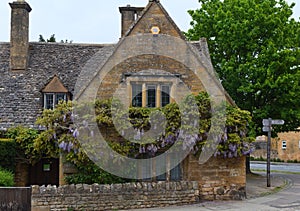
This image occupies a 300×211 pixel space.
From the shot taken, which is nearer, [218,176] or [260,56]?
[218,176]

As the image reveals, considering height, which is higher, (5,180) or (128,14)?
(128,14)

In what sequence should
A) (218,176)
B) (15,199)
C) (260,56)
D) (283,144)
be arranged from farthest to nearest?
(283,144) < (260,56) < (218,176) < (15,199)

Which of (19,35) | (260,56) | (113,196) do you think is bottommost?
(113,196)

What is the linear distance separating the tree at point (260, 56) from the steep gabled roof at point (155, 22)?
7525mm

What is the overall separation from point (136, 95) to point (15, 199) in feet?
21.4

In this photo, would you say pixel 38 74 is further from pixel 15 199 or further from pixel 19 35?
pixel 15 199

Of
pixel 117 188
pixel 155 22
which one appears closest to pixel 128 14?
pixel 155 22

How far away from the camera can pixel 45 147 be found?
54.0ft

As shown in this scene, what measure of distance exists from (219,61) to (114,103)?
12.8 metres

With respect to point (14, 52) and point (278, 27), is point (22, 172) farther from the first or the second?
point (278, 27)

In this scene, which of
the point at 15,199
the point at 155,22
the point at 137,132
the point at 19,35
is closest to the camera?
A: the point at 15,199

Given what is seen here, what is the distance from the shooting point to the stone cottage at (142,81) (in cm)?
1683

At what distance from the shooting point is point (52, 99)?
19.7m

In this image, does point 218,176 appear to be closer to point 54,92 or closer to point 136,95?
point 136,95
